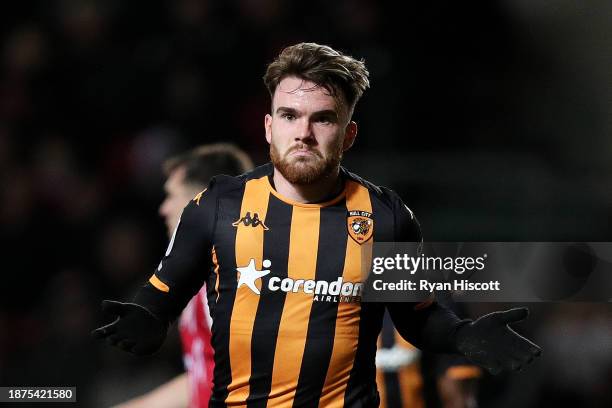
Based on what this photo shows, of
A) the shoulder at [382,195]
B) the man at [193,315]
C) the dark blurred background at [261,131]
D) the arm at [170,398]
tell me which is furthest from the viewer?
the dark blurred background at [261,131]

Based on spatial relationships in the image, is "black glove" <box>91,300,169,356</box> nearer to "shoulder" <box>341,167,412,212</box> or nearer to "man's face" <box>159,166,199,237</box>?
"shoulder" <box>341,167,412,212</box>

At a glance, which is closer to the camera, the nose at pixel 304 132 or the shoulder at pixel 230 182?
the nose at pixel 304 132

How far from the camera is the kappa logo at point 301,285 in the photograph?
299 cm

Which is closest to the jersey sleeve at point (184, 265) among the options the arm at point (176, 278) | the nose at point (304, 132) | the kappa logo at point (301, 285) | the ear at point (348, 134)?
the arm at point (176, 278)

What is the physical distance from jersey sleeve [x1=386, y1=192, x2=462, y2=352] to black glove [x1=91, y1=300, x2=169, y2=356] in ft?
2.47

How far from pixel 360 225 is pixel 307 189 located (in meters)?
0.20

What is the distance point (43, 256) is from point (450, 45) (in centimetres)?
312

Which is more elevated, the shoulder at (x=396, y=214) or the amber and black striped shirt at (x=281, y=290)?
the shoulder at (x=396, y=214)

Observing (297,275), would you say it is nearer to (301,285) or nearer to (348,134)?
(301,285)

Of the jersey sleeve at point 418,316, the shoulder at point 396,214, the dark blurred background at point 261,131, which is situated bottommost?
the jersey sleeve at point 418,316

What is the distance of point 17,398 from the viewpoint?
4984 millimetres

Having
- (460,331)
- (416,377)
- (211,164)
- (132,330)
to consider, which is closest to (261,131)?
(211,164)

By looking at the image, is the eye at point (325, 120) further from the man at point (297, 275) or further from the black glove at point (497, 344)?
the black glove at point (497, 344)

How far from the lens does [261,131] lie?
21.8 feet
